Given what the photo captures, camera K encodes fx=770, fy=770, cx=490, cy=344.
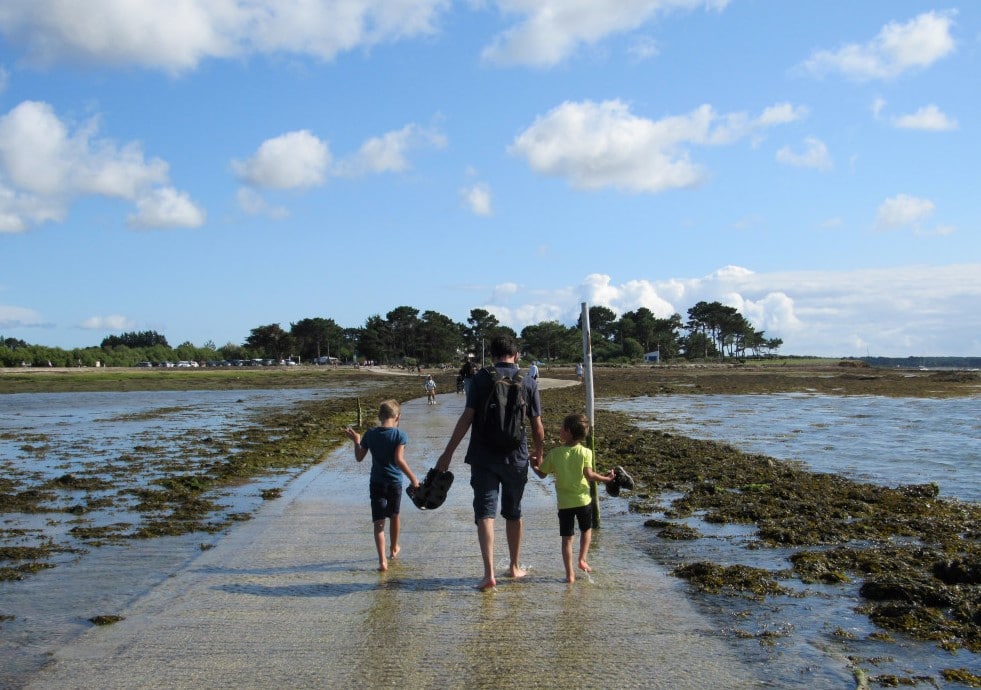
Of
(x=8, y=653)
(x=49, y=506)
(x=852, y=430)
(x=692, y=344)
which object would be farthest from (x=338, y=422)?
(x=692, y=344)

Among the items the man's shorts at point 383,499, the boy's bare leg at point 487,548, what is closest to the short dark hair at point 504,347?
the boy's bare leg at point 487,548

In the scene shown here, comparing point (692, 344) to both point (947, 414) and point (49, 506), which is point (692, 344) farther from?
point (49, 506)

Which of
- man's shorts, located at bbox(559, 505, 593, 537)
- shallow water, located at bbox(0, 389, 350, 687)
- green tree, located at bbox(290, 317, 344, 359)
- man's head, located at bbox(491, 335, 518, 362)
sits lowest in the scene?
shallow water, located at bbox(0, 389, 350, 687)

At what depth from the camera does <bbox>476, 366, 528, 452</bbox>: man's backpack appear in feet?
19.9

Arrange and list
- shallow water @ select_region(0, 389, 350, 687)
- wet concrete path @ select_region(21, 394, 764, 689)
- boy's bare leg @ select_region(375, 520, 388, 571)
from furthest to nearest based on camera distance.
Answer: boy's bare leg @ select_region(375, 520, 388, 571) < shallow water @ select_region(0, 389, 350, 687) < wet concrete path @ select_region(21, 394, 764, 689)

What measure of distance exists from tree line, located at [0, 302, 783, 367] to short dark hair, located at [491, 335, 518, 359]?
11874 cm

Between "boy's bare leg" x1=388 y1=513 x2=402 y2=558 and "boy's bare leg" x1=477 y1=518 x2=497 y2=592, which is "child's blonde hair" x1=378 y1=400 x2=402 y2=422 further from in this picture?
"boy's bare leg" x1=477 y1=518 x2=497 y2=592

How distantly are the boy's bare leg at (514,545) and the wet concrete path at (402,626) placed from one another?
11cm

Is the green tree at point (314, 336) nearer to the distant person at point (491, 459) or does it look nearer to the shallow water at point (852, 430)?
the shallow water at point (852, 430)

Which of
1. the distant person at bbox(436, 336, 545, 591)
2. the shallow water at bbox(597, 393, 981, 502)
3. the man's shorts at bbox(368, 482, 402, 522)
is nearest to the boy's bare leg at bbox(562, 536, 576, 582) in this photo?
the distant person at bbox(436, 336, 545, 591)

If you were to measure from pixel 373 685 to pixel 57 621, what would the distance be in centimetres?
302

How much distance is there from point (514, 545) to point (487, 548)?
392 millimetres

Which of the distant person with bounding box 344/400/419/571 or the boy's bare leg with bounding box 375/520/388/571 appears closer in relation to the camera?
the distant person with bounding box 344/400/419/571

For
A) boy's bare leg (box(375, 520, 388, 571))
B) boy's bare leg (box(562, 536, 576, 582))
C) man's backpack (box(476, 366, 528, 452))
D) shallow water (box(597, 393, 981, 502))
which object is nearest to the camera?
man's backpack (box(476, 366, 528, 452))
